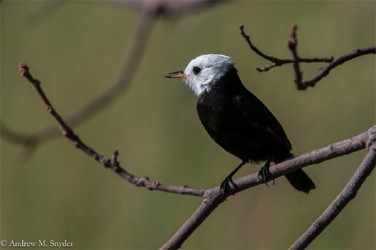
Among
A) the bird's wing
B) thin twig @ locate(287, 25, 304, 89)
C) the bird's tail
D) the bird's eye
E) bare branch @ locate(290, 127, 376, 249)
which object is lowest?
the bird's tail

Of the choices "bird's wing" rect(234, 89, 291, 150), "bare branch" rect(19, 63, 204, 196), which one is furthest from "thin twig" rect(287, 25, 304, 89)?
"bird's wing" rect(234, 89, 291, 150)

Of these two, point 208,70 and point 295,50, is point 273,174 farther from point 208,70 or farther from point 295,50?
point 208,70

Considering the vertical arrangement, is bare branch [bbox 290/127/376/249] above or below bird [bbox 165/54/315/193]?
below

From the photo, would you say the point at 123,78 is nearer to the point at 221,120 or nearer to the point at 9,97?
the point at 221,120

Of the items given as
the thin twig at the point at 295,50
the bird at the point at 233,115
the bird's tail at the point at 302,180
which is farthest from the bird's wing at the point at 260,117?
the thin twig at the point at 295,50

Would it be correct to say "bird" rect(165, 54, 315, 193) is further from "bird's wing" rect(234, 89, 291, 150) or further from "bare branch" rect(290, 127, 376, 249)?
"bare branch" rect(290, 127, 376, 249)

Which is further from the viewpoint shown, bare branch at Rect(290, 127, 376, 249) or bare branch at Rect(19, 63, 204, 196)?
bare branch at Rect(19, 63, 204, 196)

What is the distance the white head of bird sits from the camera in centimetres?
281

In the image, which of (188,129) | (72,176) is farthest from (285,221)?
(72,176)

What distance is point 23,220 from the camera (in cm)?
391

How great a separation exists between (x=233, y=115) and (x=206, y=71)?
230 mm

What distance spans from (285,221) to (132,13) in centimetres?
165

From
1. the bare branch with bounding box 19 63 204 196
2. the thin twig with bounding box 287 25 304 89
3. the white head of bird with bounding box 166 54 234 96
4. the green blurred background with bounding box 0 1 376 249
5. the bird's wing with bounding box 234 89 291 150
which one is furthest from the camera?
the green blurred background with bounding box 0 1 376 249

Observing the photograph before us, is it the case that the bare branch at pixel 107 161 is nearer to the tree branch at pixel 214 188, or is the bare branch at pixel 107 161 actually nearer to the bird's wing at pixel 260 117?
the tree branch at pixel 214 188
